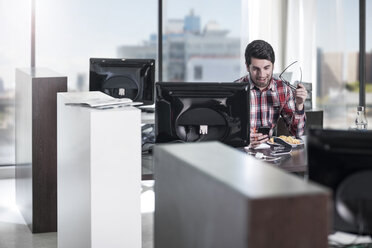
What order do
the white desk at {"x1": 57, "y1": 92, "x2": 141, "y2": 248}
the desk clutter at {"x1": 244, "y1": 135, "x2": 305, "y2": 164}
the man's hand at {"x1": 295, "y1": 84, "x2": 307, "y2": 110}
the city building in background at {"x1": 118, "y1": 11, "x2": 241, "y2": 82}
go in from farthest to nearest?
1. the city building in background at {"x1": 118, "y1": 11, "x2": 241, "y2": 82}
2. the man's hand at {"x1": 295, "y1": 84, "x2": 307, "y2": 110}
3. the desk clutter at {"x1": 244, "y1": 135, "x2": 305, "y2": 164}
4. the white desk at {"x1": 57, "y1": 92, "x2": 141, "y2": 248}

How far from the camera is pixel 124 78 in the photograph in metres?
6.05

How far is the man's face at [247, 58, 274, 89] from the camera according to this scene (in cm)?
473

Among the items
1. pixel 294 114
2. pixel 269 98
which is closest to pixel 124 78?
pixel 269 98

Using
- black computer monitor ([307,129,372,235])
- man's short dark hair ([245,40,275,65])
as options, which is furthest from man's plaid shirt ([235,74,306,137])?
black computer monitor ([307,129,372,235])

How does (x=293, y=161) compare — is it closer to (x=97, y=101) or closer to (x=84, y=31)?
(x=97, y=101)

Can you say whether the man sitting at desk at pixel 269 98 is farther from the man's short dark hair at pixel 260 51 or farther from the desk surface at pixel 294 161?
the desk surface at pixel 294 161

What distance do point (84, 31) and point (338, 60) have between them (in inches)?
112

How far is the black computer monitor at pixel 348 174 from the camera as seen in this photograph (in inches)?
95.7

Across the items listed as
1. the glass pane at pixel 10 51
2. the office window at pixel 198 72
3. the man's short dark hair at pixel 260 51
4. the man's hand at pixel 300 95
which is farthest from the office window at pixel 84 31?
the man's hand at pixel 300 95

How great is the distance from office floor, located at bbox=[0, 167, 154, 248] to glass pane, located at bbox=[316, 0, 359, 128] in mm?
2730

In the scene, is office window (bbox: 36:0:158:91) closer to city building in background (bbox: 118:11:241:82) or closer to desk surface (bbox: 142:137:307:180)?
city building in background (bbox: 118:11:241:82)

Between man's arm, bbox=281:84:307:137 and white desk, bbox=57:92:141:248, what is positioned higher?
man's arm, bbox=281:84:307:137

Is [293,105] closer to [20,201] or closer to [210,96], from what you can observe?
[210,96]

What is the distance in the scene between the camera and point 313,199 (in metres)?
1.74
